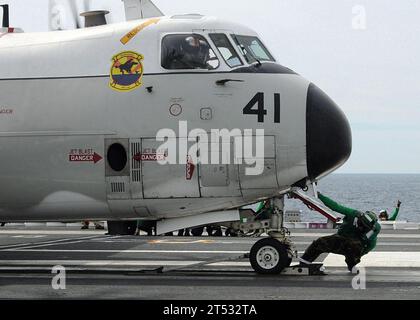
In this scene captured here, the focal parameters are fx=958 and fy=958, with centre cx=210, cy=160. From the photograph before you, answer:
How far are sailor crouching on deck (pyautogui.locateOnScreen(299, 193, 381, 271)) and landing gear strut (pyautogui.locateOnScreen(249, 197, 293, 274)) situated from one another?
0.57 m

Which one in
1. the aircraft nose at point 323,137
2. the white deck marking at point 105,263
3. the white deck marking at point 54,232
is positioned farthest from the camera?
the white deck marking at point 54,232

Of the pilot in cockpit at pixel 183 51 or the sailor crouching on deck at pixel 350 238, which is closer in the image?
the pilot in cockpit at pixel 183 51

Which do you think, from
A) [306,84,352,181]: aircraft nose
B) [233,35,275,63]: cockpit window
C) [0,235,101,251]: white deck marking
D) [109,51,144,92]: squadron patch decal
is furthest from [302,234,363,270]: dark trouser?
[0,235,101,251]: white deck marking

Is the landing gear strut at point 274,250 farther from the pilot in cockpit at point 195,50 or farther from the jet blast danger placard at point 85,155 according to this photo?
the jet blast danger placard at point 85,155

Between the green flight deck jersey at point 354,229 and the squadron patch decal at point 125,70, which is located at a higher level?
the squadron patch decal at point 125,70

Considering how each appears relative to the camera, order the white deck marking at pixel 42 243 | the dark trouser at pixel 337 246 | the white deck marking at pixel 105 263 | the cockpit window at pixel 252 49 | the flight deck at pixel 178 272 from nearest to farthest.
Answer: the flight deck at pixel 178 272, the cockpit window at pixel 252 49, the dark trouser at pixel 337 246, the white deck marking at pixel 105 263, the white deck marking at pixel 42 243

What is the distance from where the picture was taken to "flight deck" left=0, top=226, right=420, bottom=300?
1600cm

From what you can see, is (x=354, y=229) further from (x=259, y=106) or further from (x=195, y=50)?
(x=195, y=50)

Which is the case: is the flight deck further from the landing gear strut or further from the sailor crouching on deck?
the sailor crouching on deck

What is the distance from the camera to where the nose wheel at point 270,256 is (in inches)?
711

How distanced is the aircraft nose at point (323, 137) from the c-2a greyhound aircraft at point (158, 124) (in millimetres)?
23

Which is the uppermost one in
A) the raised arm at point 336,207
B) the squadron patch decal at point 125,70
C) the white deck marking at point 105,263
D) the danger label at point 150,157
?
the squadron patch decal at point 125,70

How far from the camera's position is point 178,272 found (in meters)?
19.4

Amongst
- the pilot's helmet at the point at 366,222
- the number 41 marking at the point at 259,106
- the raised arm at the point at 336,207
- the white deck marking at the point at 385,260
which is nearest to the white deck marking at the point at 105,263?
the white deck marking at the point at 385,260
